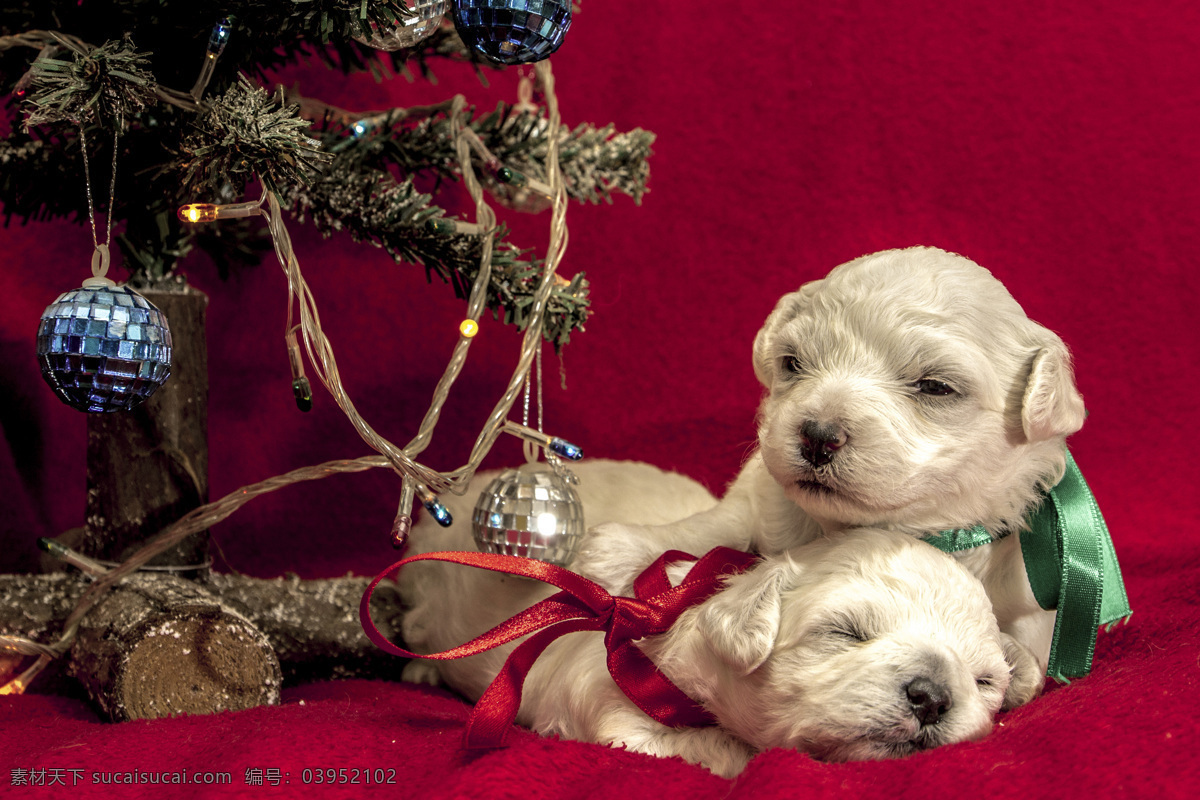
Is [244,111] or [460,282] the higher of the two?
[244,111]

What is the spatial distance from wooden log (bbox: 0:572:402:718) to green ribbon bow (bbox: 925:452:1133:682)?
82 cm

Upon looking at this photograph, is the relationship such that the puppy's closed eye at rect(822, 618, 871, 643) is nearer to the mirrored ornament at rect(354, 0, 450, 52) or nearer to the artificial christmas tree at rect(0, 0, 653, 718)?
the artificial christmas tree at rect(0, 0, 653, 718)

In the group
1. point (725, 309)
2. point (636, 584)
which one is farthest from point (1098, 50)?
point (636, 584)

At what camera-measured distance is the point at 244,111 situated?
3.19 ft

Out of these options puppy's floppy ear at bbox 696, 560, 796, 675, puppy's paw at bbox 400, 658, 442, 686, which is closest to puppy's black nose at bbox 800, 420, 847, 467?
puppy's floppy ear at bbox 696, 560, 796, 675

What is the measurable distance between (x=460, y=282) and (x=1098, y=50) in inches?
48.3

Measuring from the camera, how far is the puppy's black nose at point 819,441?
0.90m

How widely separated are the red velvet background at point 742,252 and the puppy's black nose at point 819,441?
0.87 m

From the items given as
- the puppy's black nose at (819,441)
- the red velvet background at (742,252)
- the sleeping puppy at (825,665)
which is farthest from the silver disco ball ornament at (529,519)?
the red velvet background at (742,252)

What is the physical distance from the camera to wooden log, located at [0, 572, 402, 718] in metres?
1.09

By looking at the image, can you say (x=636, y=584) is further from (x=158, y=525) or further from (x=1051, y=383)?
(x=158, y=525)

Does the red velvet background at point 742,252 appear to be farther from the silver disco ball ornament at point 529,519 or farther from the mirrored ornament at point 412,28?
the mirrored ornament at point 412,28

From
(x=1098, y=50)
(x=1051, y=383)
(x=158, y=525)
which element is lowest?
(x=158, y=525)

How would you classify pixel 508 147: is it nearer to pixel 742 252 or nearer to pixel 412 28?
pixel 412 28
